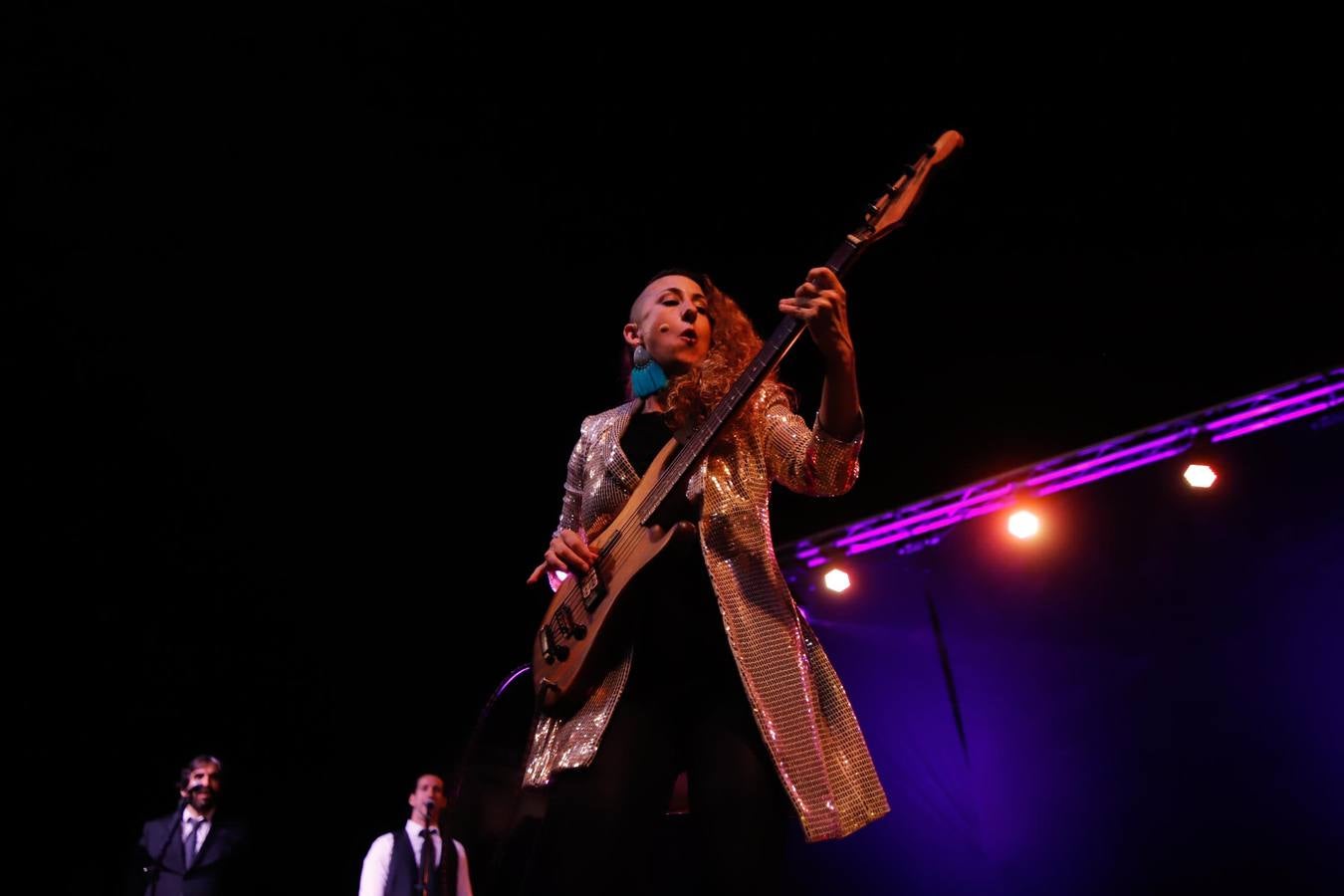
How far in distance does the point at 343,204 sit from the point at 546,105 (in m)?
1.20

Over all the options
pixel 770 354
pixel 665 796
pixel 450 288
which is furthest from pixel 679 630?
pixel 450 288

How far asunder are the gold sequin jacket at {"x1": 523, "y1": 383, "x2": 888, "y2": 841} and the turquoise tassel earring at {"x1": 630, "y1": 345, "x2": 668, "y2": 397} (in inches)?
10.5

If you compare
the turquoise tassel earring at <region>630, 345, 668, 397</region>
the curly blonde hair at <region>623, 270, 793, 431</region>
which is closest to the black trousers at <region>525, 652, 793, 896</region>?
the curly blonde hair at <region>623, 270, 793, 431</region>

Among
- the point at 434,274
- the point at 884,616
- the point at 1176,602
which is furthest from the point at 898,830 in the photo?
the point at 434,274

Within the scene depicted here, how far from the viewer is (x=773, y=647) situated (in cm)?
177

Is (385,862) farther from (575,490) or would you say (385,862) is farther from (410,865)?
(575,490)

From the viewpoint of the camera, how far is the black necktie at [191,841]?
6012 mm

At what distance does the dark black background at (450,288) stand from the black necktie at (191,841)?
837 mm

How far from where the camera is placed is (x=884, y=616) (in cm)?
670

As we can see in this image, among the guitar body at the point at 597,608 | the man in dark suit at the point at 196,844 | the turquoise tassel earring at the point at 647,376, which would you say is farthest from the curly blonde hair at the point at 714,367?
the man in dark suit at the point at 196,844

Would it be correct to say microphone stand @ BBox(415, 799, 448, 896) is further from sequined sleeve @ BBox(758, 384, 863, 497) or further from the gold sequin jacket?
sequined sleeve @ BBox(758, 384, 863, 497)

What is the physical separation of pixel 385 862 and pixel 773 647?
5.10m

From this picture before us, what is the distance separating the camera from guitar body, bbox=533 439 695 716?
182cm

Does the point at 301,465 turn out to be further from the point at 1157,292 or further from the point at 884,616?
the point at 1157,292
